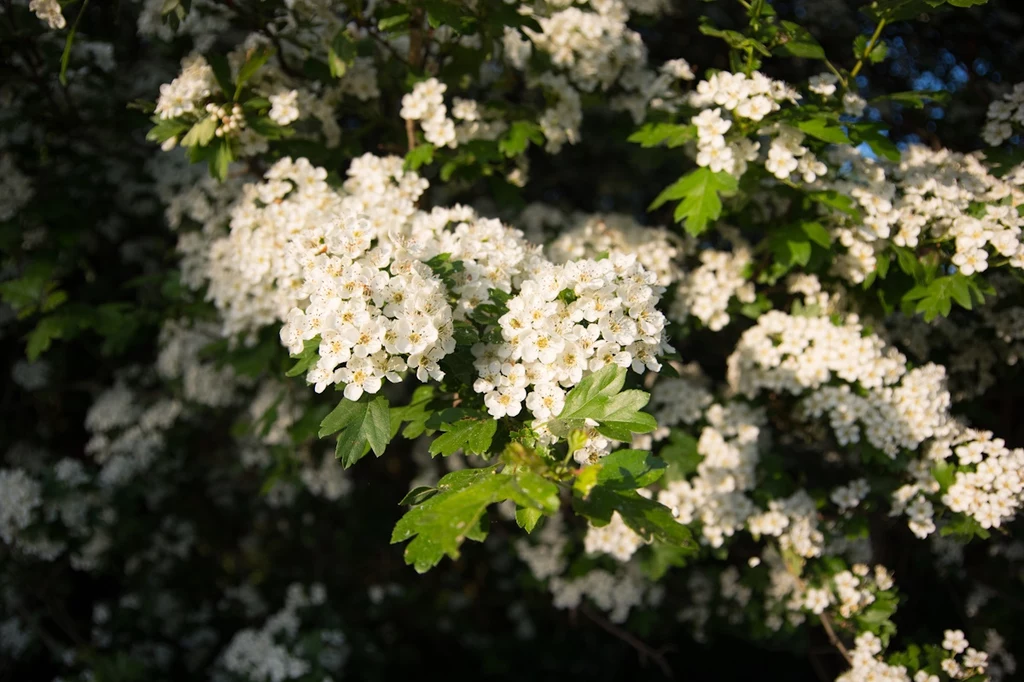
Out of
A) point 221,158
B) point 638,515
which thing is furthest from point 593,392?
point 221,158

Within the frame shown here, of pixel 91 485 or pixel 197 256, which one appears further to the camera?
pixel 91 485

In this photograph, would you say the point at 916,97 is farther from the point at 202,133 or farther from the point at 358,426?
the point at 202,133

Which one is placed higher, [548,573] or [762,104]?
[762,104]

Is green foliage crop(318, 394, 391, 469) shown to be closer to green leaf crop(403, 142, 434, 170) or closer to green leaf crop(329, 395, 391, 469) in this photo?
green leaf crop(329, 395, 391, 469)

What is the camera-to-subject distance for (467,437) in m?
1.95

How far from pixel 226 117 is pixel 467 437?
165cm

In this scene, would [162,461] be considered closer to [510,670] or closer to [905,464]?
[510,670]

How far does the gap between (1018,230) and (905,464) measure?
3.04 feet

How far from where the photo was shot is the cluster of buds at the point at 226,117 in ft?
8.89

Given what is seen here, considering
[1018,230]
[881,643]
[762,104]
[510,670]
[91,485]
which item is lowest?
[510,670]

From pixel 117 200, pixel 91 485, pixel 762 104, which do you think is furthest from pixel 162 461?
pixel 762 104

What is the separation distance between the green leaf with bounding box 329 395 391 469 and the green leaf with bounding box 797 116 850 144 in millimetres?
1727

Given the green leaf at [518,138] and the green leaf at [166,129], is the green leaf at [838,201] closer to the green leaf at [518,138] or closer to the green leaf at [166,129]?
the green leaf at [518,138]

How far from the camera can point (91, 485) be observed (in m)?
3.88
